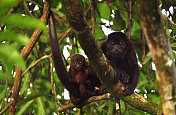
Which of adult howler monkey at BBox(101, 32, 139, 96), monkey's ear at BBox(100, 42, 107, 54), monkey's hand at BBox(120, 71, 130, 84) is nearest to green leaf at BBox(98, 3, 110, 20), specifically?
adult howler monkey at BBox(101, 32, 139, 96)

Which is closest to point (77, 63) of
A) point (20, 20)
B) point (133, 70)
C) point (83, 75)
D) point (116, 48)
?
point (83, 75)

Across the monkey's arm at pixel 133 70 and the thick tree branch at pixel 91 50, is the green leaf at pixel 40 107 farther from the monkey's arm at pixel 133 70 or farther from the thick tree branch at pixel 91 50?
the monkey's arm at pixel 133 70

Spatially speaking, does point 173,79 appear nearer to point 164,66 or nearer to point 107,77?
point 164,66

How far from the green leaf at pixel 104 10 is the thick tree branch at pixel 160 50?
2.46m

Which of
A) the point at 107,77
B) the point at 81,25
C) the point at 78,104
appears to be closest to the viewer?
the point at 81,25

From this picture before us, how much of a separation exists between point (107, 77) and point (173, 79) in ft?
3.68

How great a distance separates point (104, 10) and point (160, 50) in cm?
251

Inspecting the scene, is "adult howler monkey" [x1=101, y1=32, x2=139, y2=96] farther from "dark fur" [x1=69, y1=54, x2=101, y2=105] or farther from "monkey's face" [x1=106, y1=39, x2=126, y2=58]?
"dark fur" [x1=69, y1=54, x2=101, y2=105]

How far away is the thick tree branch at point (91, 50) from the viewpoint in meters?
1.73

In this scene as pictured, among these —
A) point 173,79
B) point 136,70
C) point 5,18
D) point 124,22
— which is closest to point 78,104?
point 136,70

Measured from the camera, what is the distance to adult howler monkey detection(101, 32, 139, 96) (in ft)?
11.9

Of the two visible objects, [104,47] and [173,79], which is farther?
[104,47]

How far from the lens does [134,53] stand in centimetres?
373

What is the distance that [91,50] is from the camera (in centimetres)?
207
